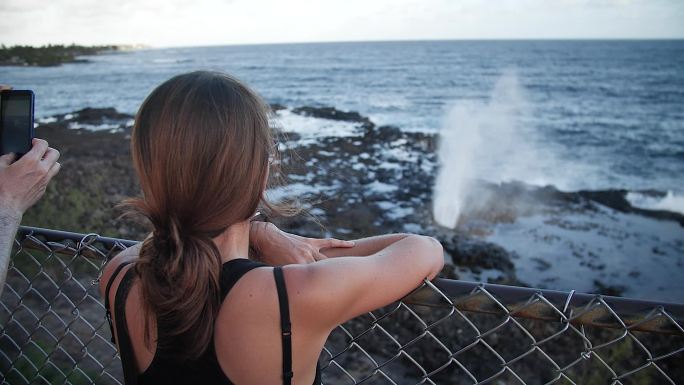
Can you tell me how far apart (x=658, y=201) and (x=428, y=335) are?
45.2 ft

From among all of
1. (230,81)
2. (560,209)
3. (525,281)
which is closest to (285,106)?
(560,209)

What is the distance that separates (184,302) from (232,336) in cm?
15

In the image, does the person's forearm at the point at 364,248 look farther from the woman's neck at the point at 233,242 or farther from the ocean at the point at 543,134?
the ocean at the point at 543,134

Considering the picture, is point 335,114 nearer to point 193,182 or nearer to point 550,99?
point 550,99

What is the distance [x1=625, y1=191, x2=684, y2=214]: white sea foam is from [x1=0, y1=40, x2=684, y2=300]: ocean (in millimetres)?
43

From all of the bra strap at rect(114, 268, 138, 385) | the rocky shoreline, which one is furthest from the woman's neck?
the rocky shoreline

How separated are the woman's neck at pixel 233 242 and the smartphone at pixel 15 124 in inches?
33.8

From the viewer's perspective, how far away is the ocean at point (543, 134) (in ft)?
34.5

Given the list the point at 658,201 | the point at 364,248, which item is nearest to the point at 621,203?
the point at 658,201

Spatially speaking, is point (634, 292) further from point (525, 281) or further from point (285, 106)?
point (285, 106)

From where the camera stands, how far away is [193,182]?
4.09 ft

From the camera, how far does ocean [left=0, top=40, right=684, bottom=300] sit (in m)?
10.5

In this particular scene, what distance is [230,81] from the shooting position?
1.32 meters

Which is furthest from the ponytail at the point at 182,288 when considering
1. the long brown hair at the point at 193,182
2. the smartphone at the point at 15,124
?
the smartphone at the point at 15,124
